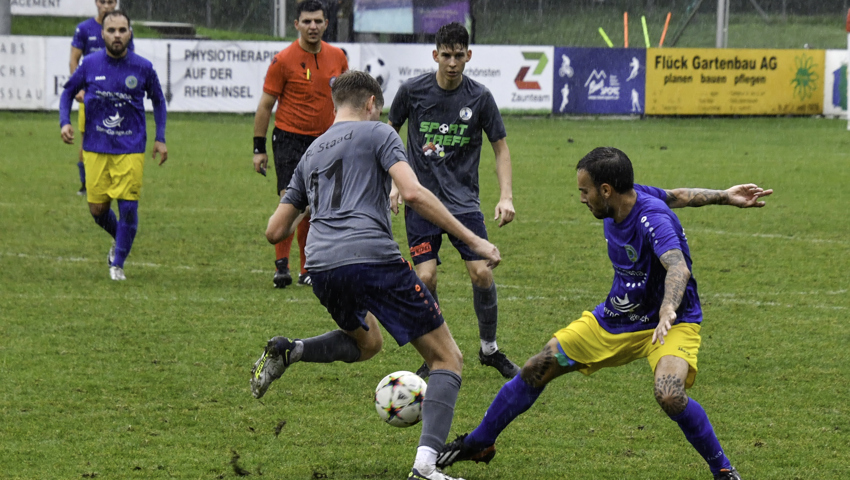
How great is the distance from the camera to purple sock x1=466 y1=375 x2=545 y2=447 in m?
4.89

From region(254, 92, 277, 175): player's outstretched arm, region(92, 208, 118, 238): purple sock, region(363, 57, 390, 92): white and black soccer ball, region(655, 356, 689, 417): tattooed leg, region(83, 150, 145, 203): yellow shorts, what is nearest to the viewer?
region(655, 356, 689, 417): tattooed leg

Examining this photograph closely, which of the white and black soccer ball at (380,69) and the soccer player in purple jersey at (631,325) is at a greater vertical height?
the white and black soccer ball at (380,69)

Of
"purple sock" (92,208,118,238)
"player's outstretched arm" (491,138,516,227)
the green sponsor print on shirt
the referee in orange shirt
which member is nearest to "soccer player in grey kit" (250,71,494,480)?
"player's outstretched arm" (491,138,516,227)

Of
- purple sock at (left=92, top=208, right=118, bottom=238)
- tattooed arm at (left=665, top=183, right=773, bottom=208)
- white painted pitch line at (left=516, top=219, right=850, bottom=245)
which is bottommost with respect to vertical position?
white painted pitch line at (left=516, top=219, right=850, bottom=245)

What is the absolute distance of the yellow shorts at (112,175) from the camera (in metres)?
9.30

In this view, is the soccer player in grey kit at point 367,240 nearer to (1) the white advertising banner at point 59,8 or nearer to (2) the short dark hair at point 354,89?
(2) the short dark hair at point 354,89

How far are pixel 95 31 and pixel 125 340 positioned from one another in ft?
21.6

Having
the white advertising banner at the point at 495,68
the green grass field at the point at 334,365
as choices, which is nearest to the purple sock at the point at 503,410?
the green grass field at the point at 334,365

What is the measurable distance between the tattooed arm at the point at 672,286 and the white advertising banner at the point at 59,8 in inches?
1184

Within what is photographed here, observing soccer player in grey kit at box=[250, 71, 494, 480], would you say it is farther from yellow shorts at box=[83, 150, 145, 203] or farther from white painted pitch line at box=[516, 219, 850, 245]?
white painted pitch line at box=[516, 219, 850, 245]

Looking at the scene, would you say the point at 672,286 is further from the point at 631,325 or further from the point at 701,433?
the point at 701,433

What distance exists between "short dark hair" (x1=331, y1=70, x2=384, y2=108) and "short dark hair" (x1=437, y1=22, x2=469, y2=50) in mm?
1798

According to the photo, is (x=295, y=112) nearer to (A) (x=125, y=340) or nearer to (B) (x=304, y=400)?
(A) (x=125, y=340)

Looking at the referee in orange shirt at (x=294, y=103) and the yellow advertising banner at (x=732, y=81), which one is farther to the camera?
the yellow advertising banner at (x=732, y=81)
